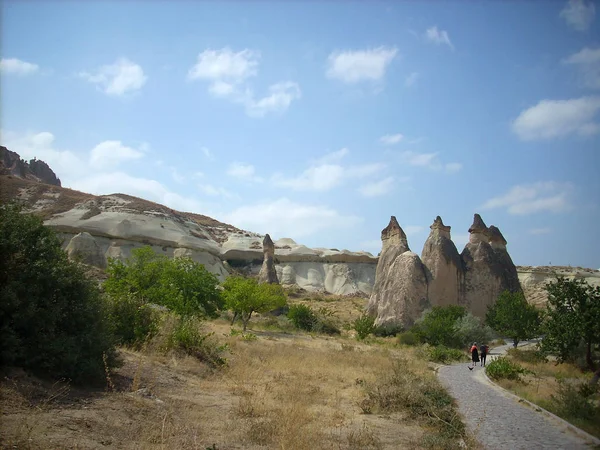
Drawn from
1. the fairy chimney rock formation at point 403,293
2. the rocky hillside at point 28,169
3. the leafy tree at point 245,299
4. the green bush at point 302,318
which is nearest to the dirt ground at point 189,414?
the leafy tree at point 245,299

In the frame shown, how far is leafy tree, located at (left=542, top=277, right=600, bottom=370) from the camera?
1262cm

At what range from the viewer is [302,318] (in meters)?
34.1

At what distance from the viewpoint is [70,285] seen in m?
7.91

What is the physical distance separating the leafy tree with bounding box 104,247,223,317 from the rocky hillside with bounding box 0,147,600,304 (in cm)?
3346

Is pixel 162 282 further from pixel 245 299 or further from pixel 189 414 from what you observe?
pixel 245 299

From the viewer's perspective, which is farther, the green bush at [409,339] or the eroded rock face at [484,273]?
the eroded rock face at [484,273]

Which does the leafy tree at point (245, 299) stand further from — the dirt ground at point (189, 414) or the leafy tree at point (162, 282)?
the dirt ground at point (189, 414)

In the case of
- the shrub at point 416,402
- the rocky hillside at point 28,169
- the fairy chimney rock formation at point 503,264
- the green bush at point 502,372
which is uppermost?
the rocky hillside at point 28,169

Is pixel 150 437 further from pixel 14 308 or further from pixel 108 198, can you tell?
pixel 108 198

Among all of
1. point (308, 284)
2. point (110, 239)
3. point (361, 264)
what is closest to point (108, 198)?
point (110, 239)

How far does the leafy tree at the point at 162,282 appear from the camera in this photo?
1675 cm

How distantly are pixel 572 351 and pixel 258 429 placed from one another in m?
13.0

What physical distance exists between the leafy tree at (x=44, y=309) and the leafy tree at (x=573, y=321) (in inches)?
492

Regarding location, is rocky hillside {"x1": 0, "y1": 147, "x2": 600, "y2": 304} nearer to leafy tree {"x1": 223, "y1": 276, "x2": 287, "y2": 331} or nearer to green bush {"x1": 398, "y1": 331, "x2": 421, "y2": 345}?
leafy tree {"x1": 223, "y1": 276, "x2": 287, "y2": 331}
